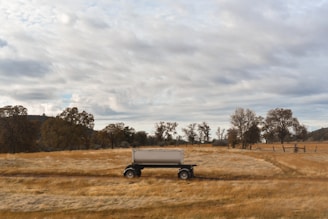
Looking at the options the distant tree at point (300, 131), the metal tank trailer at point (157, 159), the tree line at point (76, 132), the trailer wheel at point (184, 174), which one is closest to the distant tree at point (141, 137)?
the tree line at point (76, 132)

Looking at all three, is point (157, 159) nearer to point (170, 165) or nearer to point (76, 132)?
point (170, 165)

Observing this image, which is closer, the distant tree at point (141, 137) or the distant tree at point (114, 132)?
the distant tree at point (114, 132)

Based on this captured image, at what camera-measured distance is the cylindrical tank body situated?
136 feet

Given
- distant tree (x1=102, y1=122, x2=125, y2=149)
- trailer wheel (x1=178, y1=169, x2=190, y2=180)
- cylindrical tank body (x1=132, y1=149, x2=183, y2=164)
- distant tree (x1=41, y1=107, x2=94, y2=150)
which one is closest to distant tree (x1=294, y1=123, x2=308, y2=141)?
distant tree (x1=102, y1=122, x2=125, y2=149)

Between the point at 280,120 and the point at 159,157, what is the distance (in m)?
109

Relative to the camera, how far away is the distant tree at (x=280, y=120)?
141 m

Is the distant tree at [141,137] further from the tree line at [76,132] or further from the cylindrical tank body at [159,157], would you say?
the cylindrical tank body at [159,157]

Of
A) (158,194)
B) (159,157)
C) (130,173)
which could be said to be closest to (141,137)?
(159,157)

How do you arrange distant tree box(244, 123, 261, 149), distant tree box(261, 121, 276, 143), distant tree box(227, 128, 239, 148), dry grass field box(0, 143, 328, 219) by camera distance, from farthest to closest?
distant tree box(261, 121, 276, 143)
distant tree box(244, 123, 261, 149)
distant tree box(227, 128, 239, 148)
dry grass field box(0, 143, 328, 219)

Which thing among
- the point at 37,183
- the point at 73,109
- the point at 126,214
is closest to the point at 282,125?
the point at 73,109

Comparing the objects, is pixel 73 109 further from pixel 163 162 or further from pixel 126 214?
pixel 126 214

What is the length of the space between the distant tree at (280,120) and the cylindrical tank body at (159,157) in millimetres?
104225

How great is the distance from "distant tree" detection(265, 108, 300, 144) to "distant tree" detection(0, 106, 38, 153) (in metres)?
79.5

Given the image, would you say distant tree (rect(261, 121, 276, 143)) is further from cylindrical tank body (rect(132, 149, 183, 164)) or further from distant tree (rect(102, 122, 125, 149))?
cylindrical tank body (rect(132, 149, 183, 164))
